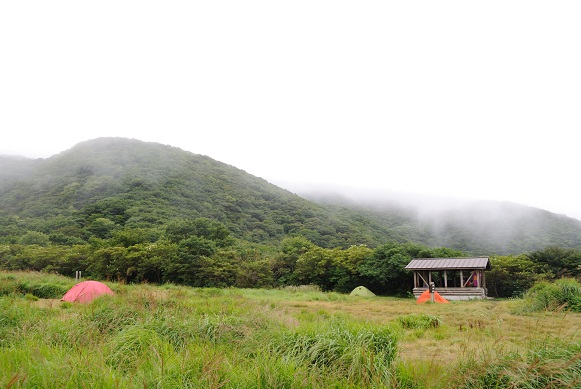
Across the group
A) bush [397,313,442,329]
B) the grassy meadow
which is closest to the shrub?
the grassy meadow

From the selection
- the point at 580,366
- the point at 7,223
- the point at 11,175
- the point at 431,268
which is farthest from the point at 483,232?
the point at 11,175

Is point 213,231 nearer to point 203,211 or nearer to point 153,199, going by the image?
point 203,211

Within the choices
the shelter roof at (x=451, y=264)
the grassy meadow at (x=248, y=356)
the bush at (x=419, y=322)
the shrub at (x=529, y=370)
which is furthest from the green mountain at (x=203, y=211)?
the shrub at (x=529, y=370)

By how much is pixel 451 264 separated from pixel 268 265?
12794mm

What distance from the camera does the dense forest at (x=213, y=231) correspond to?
25094 mm

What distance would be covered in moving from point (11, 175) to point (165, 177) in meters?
28.7

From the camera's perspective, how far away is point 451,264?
21125 mm

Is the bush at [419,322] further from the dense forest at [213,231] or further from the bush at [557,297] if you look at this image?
the dense forest at [213,231]

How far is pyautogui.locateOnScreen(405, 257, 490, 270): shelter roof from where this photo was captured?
2061 cm

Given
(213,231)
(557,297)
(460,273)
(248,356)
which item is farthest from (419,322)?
(213,231)

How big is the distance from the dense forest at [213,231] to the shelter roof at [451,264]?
2.54 metres

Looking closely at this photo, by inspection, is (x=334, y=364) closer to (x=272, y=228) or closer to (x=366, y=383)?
(x=366, y=383)

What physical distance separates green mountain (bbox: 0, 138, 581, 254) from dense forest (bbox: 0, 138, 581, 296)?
229 millimetres

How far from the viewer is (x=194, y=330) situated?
499cm
